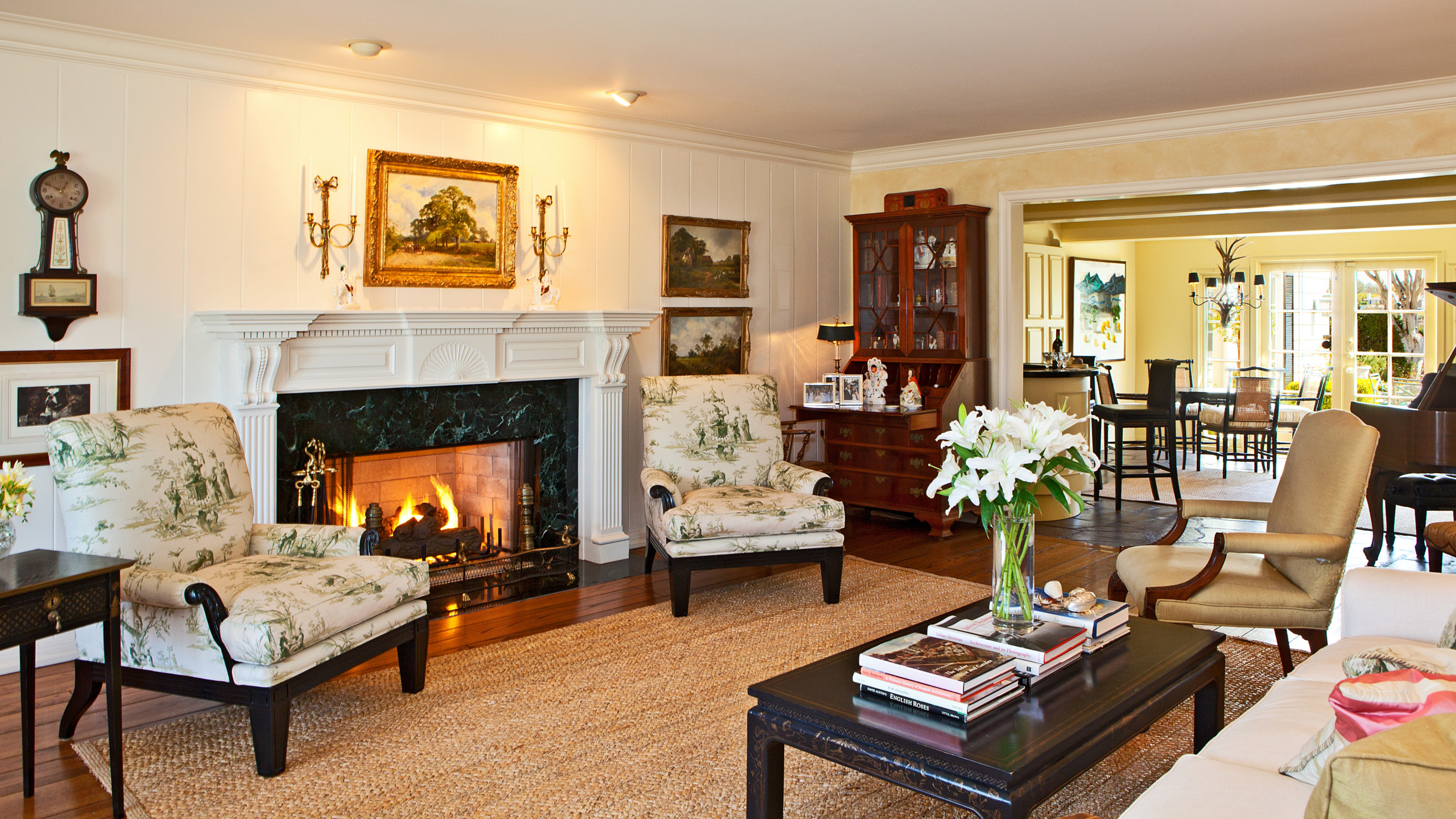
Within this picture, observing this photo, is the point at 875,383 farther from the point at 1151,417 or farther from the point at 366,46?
the point at 366,46

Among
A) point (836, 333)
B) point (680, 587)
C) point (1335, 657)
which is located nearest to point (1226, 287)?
point (836, 333)

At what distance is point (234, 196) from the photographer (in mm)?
4348

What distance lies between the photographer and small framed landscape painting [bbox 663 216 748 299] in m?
5.98

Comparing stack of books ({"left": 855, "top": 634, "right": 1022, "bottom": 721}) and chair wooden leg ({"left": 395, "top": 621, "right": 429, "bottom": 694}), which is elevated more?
stack of books ({"left": 855, "top": 634, "right": 1022, "bottom": 721})

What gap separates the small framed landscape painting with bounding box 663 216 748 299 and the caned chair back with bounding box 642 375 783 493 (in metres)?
0.97

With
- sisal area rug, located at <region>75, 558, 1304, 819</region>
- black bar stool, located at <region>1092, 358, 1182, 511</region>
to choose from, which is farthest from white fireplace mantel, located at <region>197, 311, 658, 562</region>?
black bar stool, located at <region>1092, 358, 1182, 511</region>

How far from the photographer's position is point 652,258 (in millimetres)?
5914

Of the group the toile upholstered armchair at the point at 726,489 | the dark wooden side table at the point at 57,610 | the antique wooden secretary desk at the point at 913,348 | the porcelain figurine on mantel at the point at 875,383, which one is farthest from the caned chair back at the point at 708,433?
the dark wooden side table at the point at 57,610

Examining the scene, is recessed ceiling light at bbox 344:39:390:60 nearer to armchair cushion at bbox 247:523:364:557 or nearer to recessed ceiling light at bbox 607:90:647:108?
recessed ceiling light at bbox 607:90:647:108

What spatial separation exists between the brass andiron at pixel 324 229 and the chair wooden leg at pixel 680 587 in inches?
82.7

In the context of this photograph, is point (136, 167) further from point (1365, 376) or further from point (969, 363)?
point (1365, 376)

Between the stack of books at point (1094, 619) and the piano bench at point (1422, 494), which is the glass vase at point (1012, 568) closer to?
the stack of books at point (1094, 619)

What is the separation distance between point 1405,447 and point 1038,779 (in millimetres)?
4012

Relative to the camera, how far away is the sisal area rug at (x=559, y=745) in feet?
8.84
